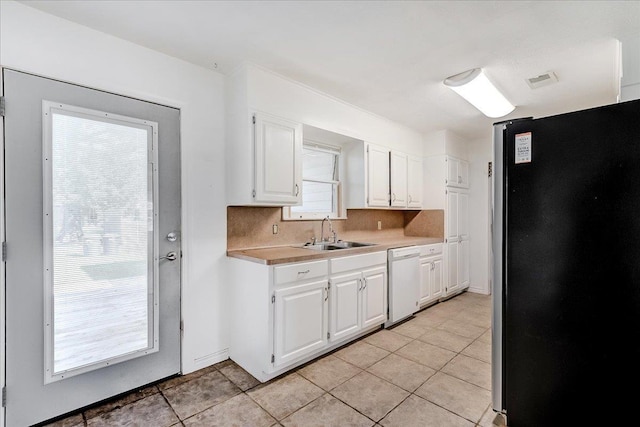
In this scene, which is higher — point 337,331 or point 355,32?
point 355,32

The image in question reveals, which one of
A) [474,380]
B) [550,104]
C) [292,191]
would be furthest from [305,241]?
[550,104]

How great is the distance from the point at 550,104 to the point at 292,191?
308cm

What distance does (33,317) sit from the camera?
183 cm

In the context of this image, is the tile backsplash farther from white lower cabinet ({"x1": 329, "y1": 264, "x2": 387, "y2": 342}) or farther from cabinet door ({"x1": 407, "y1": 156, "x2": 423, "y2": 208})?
white lower cabinet ({"x1": 329, "y1": 264, "x2": 387, "y2": 342})

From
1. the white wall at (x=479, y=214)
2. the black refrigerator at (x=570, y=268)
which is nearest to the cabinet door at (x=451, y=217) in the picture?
the white wall at (x=479, y=214)

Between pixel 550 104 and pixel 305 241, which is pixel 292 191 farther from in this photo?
pixel 550 104

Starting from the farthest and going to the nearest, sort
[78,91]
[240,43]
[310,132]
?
[310,132] → [240,43] → [78,91]

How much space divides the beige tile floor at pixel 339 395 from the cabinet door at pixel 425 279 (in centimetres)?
101

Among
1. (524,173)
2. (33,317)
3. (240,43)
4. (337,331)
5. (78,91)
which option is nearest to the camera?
(524,173)

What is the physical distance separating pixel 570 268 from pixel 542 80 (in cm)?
222

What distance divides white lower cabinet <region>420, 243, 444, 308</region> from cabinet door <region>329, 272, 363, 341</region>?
1337mm

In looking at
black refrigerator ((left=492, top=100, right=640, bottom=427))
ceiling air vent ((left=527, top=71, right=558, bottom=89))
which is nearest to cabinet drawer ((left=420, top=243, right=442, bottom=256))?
ceiling air vent ((left=527, top=71, right=558, bottom=89))

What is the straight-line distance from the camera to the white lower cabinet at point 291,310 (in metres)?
2.30

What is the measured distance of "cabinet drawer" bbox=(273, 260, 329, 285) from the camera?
2324mm
